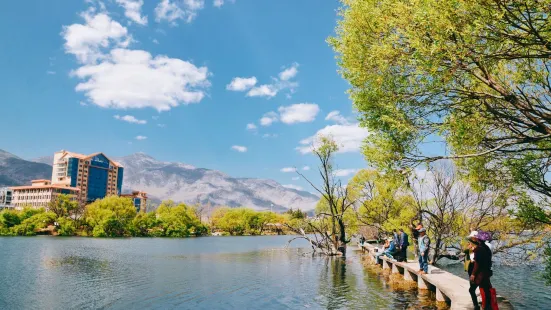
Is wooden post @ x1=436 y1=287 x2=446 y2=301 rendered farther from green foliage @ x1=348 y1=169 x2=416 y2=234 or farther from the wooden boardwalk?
green foliage @ x1=348 y1=169 x2=416 y2=234

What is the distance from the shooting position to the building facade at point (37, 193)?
169 meters

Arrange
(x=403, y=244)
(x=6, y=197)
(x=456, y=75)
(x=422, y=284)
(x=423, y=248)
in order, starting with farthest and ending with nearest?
(x=6, y=197)
(x=403, y=244)
(x=422, y=284)
(x=423, y=248)
(x=456, y=75)

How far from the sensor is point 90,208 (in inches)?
3770

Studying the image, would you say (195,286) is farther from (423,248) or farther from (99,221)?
(99,221)

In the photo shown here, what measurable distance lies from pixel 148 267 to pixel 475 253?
28.4m

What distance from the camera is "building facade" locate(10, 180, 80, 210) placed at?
169 metres

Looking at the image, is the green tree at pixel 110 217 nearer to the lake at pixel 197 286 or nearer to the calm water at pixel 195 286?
the lake at pixel 197 286

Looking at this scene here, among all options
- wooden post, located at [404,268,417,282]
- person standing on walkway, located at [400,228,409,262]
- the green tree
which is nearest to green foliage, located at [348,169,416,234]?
person standing on walkway, located at [400,228,409,262]

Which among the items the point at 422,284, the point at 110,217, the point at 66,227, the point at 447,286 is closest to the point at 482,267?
the point at 447,286

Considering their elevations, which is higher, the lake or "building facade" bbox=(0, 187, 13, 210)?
"building facade" bbox=(0, 187, 13, 210)

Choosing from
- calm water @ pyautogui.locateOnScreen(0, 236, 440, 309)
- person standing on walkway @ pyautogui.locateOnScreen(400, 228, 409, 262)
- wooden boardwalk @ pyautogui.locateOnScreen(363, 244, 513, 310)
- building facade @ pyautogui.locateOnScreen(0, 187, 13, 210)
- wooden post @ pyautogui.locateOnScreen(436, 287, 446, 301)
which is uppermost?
building facade @ pyautogui.locateOnScreen(0, 187, 13, 210)

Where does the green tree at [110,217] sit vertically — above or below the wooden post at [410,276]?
above

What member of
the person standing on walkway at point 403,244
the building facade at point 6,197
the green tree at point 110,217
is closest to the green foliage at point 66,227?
the green tree at point 110,217

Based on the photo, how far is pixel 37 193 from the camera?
6841 inches
